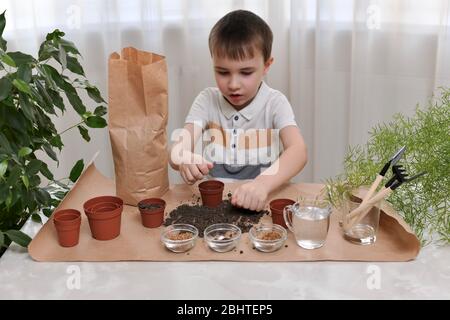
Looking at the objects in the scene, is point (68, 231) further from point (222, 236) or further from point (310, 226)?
point (310, 226)

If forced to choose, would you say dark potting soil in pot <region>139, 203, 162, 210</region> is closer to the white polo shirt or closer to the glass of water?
the glass of water

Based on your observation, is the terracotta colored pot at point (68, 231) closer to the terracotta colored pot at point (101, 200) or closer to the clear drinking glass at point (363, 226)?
the terracotta colored pot at point (101, 200)

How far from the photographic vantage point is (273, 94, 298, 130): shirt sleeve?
1.64 metres

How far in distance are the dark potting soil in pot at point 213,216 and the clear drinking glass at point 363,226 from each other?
0.22 metres

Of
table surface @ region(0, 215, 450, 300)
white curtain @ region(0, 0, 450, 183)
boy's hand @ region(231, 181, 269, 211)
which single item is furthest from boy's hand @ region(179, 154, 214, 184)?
white curtain @ region(0, 0, 450, 183)

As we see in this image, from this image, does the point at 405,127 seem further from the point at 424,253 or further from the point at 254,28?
the point at 254,28

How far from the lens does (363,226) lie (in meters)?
1.09

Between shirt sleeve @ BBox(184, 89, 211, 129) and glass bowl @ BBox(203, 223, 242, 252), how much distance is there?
0.63m

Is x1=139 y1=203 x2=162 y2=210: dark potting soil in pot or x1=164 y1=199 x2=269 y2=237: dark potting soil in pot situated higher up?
x1=139 y1=203 x2=162 y2=210: dark potting soil in pot

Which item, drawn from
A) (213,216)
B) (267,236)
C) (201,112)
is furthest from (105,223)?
(201,112)

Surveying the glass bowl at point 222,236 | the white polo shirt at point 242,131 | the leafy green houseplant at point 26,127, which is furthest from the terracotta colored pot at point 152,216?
the white polo shirt at point 242,131

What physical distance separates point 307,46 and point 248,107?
64cm

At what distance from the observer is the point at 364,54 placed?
82.5 inches
